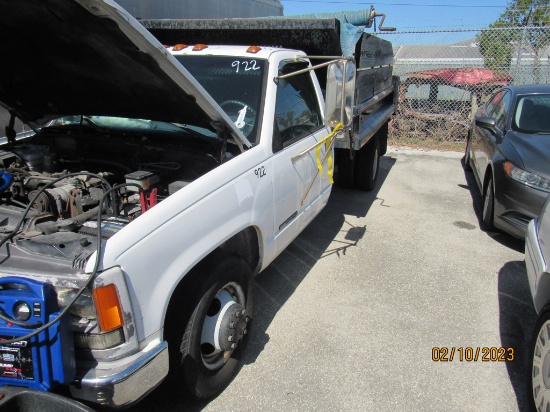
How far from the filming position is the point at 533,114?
5.57 meters

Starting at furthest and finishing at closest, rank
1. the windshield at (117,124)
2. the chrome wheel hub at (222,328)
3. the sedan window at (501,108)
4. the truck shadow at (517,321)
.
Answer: the sedan window at (501,108) → the windshield at (117,124) → the truck shadow at (517,321) → the chrome wheel hub at (222,328)

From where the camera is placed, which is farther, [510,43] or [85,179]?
[510,43]

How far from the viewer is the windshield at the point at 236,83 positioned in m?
3.31

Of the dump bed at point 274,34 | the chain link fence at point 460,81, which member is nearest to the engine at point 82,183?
the dump bed at point 274,34

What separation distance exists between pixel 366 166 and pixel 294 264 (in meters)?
2.71

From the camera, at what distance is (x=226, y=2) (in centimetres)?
823

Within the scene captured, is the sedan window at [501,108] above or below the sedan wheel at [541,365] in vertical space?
above

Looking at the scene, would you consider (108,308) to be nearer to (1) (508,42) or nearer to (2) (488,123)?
(2) (488,123)

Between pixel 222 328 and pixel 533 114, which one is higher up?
pixel 533 114

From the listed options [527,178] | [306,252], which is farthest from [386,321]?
[527,178]

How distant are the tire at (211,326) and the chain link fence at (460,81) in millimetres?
9240

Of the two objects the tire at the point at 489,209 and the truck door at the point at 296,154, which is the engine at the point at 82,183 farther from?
the tire at the point at 489,209
